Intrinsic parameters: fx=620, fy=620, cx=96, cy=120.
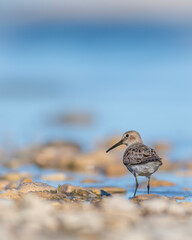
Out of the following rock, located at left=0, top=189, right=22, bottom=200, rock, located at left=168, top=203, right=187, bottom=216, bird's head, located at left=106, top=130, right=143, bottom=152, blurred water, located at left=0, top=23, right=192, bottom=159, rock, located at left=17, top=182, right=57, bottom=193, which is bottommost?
rock, located at left=168, top=203, right=187, bottom=216

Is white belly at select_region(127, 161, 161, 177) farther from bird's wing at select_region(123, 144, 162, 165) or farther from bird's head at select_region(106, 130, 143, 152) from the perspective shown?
bird's head at select_region(106, 130, 143, 152)

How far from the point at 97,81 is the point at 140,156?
65.5 ft

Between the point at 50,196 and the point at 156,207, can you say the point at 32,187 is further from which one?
the point at 156,207

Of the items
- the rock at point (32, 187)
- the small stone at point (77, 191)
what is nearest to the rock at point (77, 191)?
the small stone at point (77, 191)

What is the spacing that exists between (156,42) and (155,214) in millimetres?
35488

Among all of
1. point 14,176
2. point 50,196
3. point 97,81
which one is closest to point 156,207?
point 50,196

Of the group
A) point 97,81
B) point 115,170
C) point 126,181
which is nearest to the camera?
point 126,181

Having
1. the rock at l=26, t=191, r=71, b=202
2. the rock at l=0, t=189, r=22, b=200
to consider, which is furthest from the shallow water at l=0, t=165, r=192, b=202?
the rock at l=0, t=189, r=22, b=200

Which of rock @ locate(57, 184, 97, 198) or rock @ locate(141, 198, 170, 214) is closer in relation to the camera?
rock @ locate(141, 198, 170, 214)

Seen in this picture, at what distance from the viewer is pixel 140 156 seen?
875cm

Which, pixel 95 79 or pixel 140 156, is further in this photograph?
pixel 95 79

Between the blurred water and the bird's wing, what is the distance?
14.8 feet

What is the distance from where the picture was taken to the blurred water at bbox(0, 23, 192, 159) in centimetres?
1717

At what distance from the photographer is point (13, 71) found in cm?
3081
